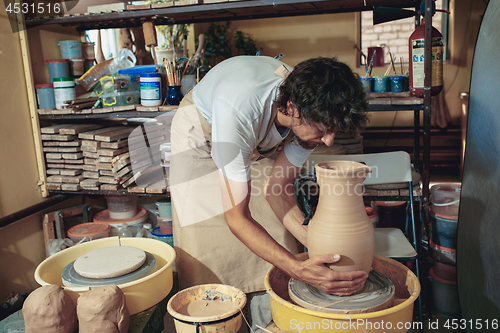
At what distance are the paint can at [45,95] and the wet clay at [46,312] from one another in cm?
176

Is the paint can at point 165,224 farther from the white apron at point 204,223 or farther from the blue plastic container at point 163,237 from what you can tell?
the white apron at point 204,223

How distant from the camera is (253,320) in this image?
7.48 feet

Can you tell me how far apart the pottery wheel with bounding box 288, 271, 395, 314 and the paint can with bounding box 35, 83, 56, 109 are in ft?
7.52

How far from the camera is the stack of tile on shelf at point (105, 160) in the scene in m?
2.83

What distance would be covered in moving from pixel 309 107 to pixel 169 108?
4.40 ft

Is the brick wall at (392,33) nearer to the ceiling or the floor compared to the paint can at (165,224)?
A: nearer to the ceiling

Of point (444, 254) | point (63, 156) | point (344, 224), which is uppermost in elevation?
point (63, 156)

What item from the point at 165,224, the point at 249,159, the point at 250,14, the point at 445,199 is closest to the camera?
the point at 249,159

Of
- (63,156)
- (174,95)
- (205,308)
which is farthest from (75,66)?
(205,308)

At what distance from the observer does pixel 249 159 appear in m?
1.67

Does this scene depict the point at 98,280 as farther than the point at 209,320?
Yes

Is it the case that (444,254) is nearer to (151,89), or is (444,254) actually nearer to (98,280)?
(98,280)

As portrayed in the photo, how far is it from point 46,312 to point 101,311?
0.71ft

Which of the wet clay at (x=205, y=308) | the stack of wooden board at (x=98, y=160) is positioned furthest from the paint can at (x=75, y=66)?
the wet clay at (x=205, y=308)
